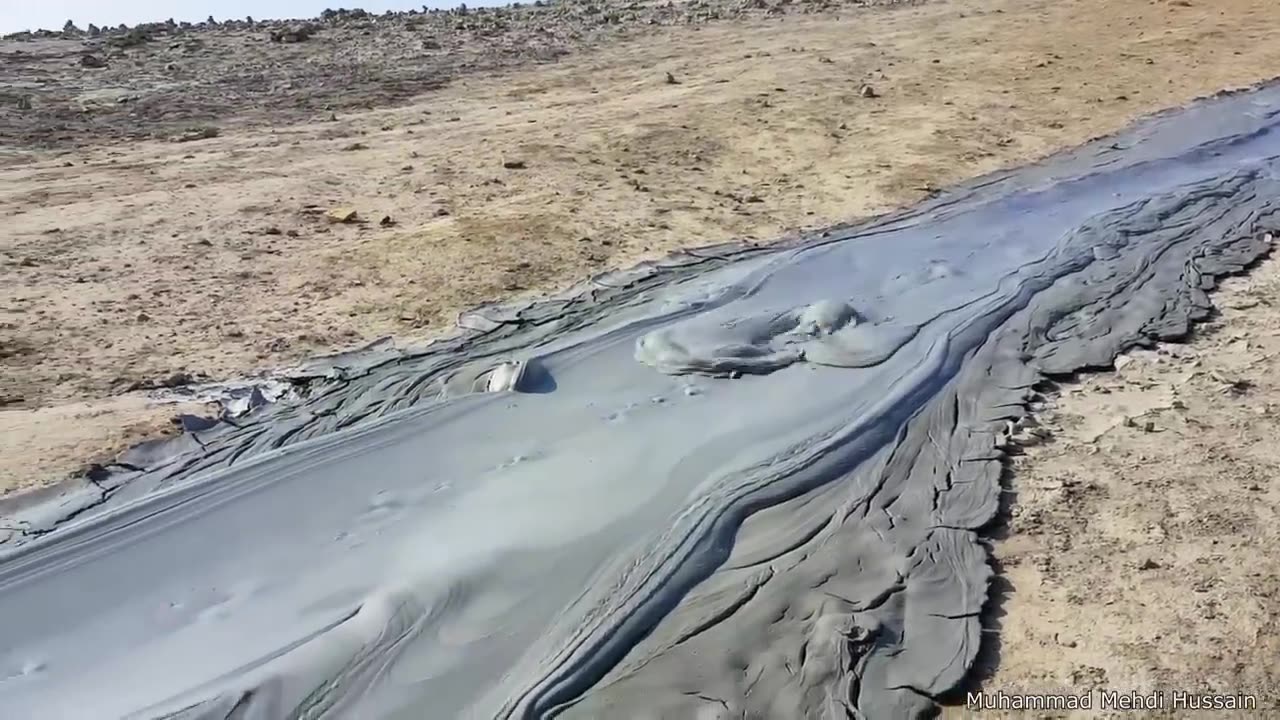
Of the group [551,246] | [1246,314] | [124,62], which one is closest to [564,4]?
[124,62]

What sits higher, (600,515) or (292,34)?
(292,34)

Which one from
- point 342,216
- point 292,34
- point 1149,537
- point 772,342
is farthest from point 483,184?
point 292,34

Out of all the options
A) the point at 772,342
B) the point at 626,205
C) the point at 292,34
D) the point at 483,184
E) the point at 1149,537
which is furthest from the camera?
the point at 292,34

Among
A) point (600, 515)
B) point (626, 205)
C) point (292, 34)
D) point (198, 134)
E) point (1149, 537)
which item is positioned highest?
point (292, 34)

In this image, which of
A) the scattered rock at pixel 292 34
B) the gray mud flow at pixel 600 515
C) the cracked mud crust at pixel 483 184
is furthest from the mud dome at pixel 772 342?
the scattered rock at pixel 292 34

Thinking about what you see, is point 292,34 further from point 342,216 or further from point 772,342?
point 772,342

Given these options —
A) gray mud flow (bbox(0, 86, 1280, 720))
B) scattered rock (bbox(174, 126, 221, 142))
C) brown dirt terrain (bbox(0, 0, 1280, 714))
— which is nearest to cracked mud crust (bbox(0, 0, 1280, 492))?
brown dirt terrain (bbox(0, 0, 1280, 714))
